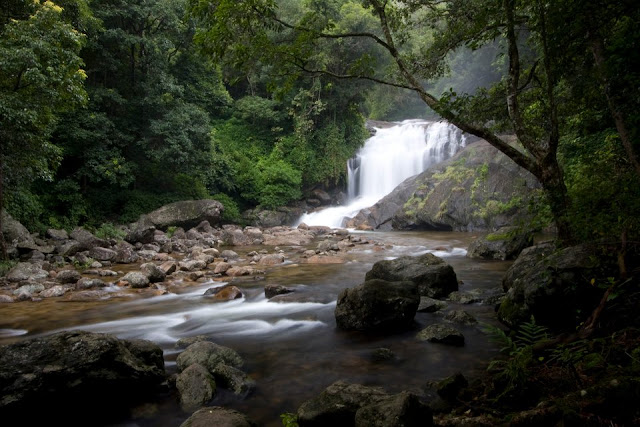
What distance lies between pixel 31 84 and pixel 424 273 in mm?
11024

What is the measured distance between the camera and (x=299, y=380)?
4094 mm

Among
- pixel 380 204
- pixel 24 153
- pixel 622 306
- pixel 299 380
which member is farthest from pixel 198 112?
pixel 622 306

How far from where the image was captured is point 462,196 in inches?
724

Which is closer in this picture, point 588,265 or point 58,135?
point 588,265

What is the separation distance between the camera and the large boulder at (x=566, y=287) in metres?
4.02

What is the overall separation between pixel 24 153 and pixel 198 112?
31.4ft

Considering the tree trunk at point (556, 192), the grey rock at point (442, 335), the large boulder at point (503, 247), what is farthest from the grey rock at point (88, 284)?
the large boulder at point (503, 247)

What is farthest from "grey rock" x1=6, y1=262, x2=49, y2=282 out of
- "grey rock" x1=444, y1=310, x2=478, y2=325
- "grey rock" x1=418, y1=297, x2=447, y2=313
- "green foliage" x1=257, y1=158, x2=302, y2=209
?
"green foliage" x1=257, y1=158, x2=302, y2=209

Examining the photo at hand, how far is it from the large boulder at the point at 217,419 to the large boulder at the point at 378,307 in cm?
265

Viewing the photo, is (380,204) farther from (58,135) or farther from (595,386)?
(595,386)

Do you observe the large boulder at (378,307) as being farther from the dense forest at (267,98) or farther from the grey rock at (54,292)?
the grey rock at (54,292)

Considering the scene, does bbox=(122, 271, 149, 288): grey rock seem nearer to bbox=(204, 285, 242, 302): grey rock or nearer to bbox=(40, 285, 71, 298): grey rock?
bbox=(40, 285, 71, 298): grey rock

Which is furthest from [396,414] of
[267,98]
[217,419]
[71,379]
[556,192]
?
[267,98]

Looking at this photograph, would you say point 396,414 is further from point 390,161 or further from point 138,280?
point 390,161
